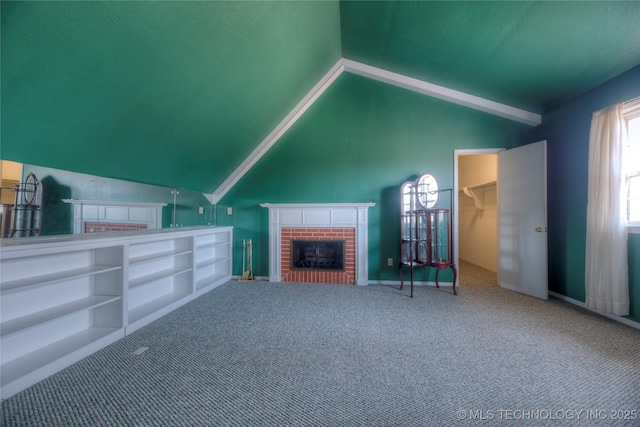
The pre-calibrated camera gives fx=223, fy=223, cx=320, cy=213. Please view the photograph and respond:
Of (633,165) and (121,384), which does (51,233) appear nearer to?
(121,384)

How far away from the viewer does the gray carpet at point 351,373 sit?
3.96ft

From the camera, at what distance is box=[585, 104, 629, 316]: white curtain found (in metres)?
2.21

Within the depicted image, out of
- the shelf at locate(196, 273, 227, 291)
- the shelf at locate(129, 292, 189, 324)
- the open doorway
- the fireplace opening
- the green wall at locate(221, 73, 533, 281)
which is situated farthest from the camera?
the open doorway

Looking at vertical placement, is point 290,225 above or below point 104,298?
Answer: above

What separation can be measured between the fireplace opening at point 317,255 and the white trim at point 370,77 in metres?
1.54

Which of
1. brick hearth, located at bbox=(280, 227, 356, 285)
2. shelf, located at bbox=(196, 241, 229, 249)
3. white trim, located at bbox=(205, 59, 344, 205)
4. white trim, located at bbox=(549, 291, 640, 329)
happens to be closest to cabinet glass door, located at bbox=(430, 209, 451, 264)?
brick hearth, located at bbox=(280, 227, 356, 285)

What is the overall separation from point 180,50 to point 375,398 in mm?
2773

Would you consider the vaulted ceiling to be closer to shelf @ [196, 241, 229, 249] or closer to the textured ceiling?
the textured ceiling

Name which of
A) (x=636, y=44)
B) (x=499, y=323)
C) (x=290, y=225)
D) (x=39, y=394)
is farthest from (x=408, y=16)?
(x=39, y=394)

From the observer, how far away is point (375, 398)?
1312 millimetres

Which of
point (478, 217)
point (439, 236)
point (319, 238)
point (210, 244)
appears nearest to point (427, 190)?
point (439, 236)

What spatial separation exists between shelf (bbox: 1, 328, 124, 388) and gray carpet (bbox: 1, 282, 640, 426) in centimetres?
11

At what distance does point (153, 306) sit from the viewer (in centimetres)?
240

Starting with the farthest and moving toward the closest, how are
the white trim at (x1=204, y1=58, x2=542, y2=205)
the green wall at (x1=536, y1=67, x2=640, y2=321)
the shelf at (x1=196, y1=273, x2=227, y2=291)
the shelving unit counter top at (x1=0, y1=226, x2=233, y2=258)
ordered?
the white trim at (x1=204, y1=58, x2=542, y2=205) < the shelf at (x1=196, y1=273, x2=227, y2=291) < the green wall at (x1=536, y1=67, x2=640, y2=321) < the shelving unit counter top at (x1=0, y1=226, x2=233, y2=258)
